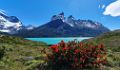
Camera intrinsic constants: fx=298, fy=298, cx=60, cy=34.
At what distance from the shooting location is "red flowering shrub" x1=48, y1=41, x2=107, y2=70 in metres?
14.0

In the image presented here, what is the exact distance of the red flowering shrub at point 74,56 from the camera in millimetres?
14031

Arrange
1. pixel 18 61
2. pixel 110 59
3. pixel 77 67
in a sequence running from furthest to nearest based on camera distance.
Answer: pixel 18 61, pixel 110 59, pixel 77 67

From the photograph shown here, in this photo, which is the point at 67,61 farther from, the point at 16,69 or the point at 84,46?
the point at 16,69

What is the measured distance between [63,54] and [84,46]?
1309 millimetres

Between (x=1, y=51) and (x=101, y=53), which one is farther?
(x=1, y=51)

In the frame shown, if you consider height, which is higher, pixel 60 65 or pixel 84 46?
pixel 84 46

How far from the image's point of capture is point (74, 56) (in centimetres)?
1403

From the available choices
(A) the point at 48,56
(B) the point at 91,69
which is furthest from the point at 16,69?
(B) the point at 91,69

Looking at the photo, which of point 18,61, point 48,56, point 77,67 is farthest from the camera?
point 18,61

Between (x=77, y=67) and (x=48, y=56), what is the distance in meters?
1.69

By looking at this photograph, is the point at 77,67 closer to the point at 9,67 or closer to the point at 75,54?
the point at 75,54

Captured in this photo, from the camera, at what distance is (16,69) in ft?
51.0

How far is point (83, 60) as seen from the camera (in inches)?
544

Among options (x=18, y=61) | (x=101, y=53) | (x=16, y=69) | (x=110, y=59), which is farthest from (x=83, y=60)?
(x=18, y=61)
